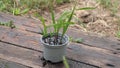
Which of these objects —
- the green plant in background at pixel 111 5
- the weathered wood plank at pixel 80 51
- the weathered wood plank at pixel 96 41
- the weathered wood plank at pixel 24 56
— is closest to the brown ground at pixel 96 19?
the green plant in background at pixel 111 5

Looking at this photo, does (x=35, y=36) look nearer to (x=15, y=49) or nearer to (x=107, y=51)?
(x=15, y=49)

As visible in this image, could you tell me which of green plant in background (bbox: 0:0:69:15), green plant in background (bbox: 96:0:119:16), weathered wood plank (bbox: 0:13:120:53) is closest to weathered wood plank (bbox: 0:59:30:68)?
weathered wood plank (bbox: 0:13:120:53)

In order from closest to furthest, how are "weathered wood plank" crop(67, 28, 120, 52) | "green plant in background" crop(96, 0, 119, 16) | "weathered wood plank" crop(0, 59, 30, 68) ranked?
"weathered wood plank" crop(0, 59, 30, 68) < "weathered wood plank" crop(67, 28, 120, 52) < "green plant in background" crop(96, 0, 119, 16)

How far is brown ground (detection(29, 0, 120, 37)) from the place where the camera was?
10.1 ft

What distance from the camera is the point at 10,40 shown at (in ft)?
8.57

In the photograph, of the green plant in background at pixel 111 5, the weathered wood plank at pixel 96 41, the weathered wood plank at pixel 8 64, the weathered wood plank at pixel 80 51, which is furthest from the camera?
the green plant in background at pixel 111 5

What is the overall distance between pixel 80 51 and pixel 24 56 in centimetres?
50

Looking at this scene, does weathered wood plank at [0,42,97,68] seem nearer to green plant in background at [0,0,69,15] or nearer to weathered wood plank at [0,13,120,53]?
weathered wood plank at [0,13,120,53]

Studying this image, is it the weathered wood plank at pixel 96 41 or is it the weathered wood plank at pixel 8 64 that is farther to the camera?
the weathered wood plank at pixel 96 41

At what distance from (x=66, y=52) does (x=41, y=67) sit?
0.30 meters

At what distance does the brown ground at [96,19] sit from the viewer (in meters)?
3.08

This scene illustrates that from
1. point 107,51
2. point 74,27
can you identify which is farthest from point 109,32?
point 107,51

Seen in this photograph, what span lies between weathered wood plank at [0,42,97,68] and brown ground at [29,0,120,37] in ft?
2.53

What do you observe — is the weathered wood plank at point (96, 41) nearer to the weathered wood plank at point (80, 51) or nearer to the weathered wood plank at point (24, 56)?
the weathered wood plank at point (80, 51)
